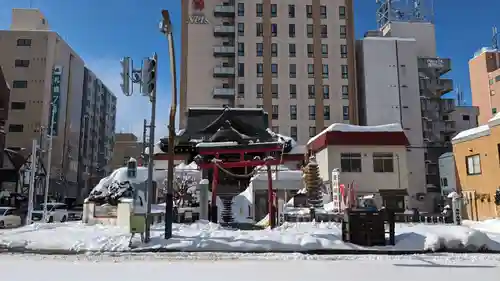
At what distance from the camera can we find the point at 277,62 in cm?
6056

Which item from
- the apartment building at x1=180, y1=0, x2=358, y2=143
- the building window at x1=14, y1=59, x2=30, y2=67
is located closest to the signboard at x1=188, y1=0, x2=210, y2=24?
the apartment building at x1=180, y1=0, x2=358, y2=143

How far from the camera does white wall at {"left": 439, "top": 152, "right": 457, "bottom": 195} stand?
2228 inches

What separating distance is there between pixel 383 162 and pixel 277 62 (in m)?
30.6

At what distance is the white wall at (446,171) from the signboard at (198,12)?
128ft

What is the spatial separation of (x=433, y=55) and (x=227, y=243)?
64706 mm

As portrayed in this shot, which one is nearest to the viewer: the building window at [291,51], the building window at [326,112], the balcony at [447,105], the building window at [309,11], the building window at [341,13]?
the building window at [326,112]

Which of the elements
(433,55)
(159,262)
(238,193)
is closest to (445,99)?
(433,55)

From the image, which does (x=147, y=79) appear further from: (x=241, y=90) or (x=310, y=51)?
(x=310, y=51)

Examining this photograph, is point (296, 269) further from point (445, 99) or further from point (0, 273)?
point (445, 99)

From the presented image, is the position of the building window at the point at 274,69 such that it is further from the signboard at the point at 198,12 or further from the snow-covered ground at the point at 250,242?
the snow-covered ground at the point at 250,242

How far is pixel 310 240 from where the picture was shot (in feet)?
40.9

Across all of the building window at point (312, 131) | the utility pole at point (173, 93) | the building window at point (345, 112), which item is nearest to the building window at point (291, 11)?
the building window at point (345, 112)

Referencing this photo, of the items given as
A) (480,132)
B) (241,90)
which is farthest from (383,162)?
(241,90)

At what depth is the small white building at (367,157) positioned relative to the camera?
3303 cm
